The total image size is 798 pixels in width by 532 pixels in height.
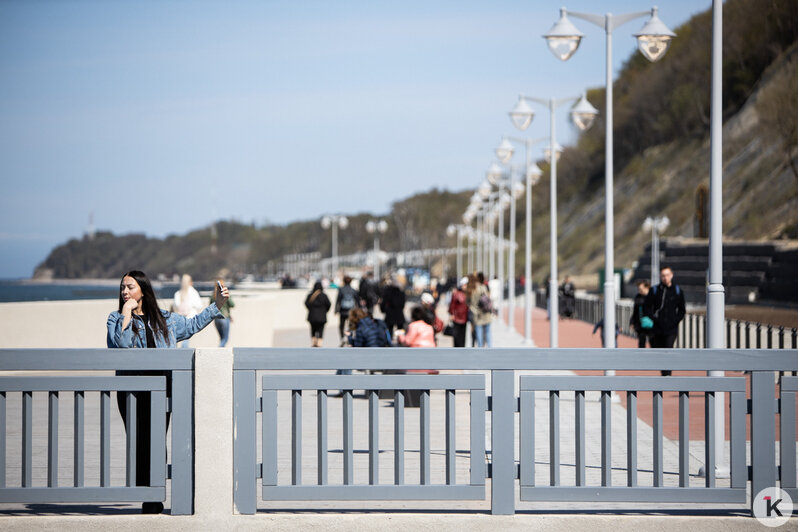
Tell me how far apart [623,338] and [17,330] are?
56.1ft

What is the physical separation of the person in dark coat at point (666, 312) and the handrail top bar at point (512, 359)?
25.4ft

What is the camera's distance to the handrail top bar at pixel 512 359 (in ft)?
21.4

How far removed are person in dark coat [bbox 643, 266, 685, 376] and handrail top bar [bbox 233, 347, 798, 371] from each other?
7.73 m

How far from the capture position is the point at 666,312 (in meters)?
14.3

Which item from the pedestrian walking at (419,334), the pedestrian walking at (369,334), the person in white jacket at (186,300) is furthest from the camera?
the person in white jacket at (186,300)

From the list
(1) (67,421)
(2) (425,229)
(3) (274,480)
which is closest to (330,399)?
(1) (67,421)

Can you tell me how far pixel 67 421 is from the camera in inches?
460

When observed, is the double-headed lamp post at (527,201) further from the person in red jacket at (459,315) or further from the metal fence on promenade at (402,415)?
the metal fence on promenade at (402,415)

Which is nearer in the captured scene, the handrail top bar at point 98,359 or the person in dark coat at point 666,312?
the handrail top bar at point 98,359

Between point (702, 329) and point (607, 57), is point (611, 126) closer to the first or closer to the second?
point (607, 57)

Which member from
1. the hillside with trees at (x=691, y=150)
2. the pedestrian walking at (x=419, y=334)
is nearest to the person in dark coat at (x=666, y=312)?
the pedestrian walking at (x=419, y=334)

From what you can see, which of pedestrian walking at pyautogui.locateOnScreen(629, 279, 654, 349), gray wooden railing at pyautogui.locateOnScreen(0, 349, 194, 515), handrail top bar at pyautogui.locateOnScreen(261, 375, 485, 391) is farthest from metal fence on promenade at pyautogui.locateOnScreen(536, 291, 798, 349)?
gray wooden railing at pyautogui.locateOnScreen(0, 349, 194, 515)

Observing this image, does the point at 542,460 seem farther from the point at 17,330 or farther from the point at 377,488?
the point at 17,330

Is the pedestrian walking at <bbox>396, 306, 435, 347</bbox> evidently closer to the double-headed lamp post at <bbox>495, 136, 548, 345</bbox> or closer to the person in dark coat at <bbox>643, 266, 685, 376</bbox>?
the person in dark coat at <bbox>643, 266, 685, 376</bbox>
